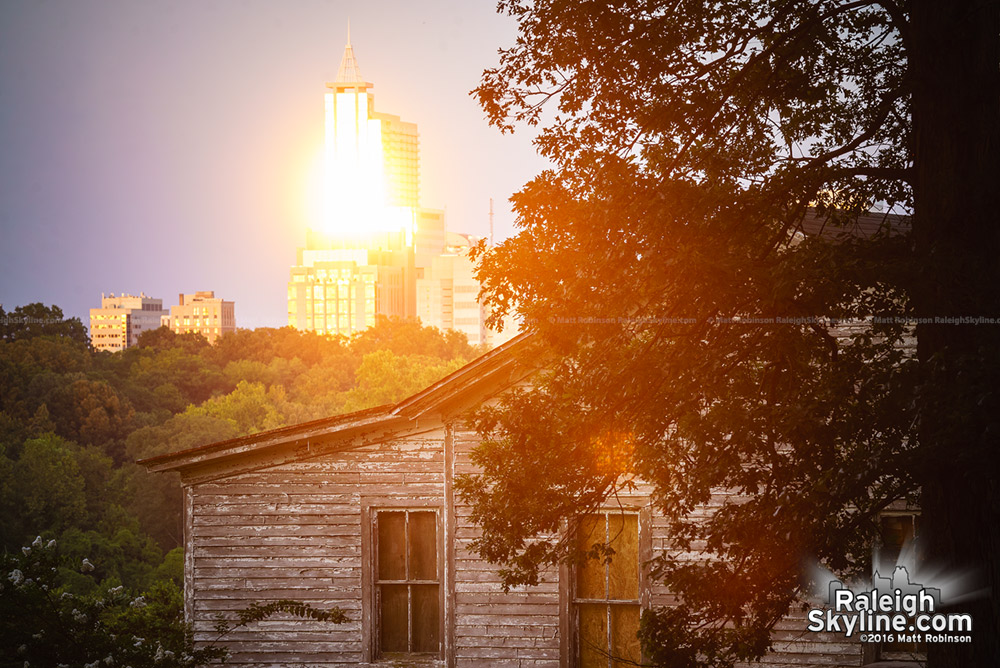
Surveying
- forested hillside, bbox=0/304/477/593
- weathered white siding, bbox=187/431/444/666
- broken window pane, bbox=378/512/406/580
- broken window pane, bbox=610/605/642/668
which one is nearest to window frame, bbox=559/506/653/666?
broken window pane, bbox=610/605/642/668

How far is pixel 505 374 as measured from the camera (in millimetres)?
14070

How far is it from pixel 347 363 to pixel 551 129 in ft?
444

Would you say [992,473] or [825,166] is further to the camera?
[825,166]

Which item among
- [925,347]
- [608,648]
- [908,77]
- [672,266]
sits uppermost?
[908,77]

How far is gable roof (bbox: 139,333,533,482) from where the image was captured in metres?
13.9

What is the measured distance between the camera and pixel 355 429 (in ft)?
46.5

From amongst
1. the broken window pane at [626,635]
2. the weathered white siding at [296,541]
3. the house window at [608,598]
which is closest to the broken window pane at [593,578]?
the house window at [608,598]

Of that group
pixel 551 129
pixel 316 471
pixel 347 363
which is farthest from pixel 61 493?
pixel 347 363

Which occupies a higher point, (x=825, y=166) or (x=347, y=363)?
(x=347, y=363)

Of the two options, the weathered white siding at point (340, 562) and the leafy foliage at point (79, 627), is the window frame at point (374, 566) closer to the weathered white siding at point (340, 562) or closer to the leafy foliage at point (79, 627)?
the weathered white siding at point (340, 562)

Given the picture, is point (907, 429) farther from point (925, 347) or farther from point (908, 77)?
point (908, 77)

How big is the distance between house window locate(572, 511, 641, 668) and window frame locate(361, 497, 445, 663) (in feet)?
5.77

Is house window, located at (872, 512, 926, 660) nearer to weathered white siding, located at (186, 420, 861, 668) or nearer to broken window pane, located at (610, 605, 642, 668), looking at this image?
weathered white siding, located at (186, 420, 861, 668)

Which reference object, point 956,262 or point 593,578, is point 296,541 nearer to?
point 593,578
